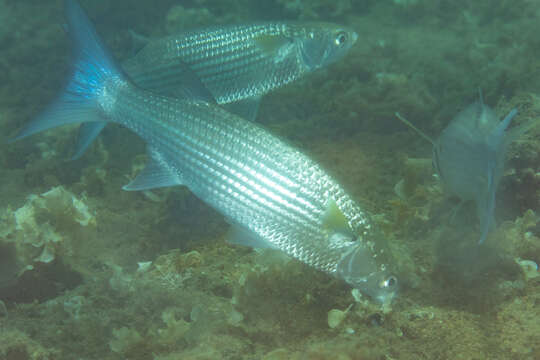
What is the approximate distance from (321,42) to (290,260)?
244 cm

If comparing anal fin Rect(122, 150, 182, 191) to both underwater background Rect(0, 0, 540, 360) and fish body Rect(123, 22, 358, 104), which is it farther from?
fish body Rect(123, 22, 358, 104)

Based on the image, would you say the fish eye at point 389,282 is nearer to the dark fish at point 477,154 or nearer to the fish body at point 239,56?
the dark fish at point 477,154

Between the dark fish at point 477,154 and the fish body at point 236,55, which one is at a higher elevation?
the fish body at point 236,55

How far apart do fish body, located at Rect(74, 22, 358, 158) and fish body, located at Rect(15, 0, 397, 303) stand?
1.10m

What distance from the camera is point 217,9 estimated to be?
36.2 feet

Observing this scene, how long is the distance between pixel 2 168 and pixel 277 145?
5644 millimetres

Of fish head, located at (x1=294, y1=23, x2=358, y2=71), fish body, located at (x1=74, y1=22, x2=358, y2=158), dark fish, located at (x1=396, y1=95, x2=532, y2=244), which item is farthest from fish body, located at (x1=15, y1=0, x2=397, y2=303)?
fish head, located at (x1=294, y1=23, x2=358, y2=71)

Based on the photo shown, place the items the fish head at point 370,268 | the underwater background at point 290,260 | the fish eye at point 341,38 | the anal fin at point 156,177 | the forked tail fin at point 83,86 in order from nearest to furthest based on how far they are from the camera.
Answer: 1. the fish head at point 370,268
2. the underwater background at point 290,260
3. the anal fin at point 156,177
4. the forked tail fin at point 83,86
5. the fish eye at point 341,38

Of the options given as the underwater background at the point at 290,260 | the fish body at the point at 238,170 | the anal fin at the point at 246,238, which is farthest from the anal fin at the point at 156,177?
the underwater background at the point at 290,260

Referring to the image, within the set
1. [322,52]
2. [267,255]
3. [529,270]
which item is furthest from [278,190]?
[322,52]

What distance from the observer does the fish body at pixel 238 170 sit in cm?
214

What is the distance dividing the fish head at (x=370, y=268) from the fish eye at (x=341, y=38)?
8.50 feet

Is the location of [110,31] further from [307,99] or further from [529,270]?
[529,270]

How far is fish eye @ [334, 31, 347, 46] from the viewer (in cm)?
390
